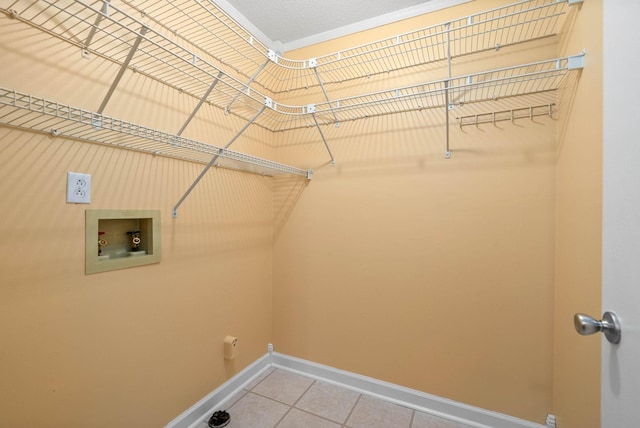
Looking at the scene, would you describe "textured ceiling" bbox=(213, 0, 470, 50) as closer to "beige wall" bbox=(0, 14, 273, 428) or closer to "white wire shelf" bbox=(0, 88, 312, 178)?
"beige wall" bbox=(0, 14, 273, 428)

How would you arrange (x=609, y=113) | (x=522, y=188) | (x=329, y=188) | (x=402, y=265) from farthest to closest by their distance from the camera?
(x=329, y=188) → (x=402, y=265) → (x=522, y=188) → (x=609, y=113)

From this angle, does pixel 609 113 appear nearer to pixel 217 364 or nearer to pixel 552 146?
pixel 552 146

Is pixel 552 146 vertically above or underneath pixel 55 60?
underneath

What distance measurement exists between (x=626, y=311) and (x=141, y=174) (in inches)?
68.2

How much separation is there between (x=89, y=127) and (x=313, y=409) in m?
Result: 1.88

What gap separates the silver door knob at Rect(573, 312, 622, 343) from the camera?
57 cm

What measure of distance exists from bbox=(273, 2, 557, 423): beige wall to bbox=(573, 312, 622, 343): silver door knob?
A: 902 millimetres

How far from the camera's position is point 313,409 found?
1.60m

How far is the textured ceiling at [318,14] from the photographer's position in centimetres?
165

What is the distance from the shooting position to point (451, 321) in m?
1.55

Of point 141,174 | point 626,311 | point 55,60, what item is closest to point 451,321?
point 626,311

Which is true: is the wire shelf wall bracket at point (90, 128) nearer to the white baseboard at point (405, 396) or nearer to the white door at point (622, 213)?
the white door at point (622, 213)

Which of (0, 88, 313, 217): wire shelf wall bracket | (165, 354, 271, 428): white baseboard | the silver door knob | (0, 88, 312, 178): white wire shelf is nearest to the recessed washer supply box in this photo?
(0, 88, 313, 217): wire shelf wall bracket

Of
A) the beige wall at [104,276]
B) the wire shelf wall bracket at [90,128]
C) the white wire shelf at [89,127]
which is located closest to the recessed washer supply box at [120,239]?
the beige wall at [104,276]
